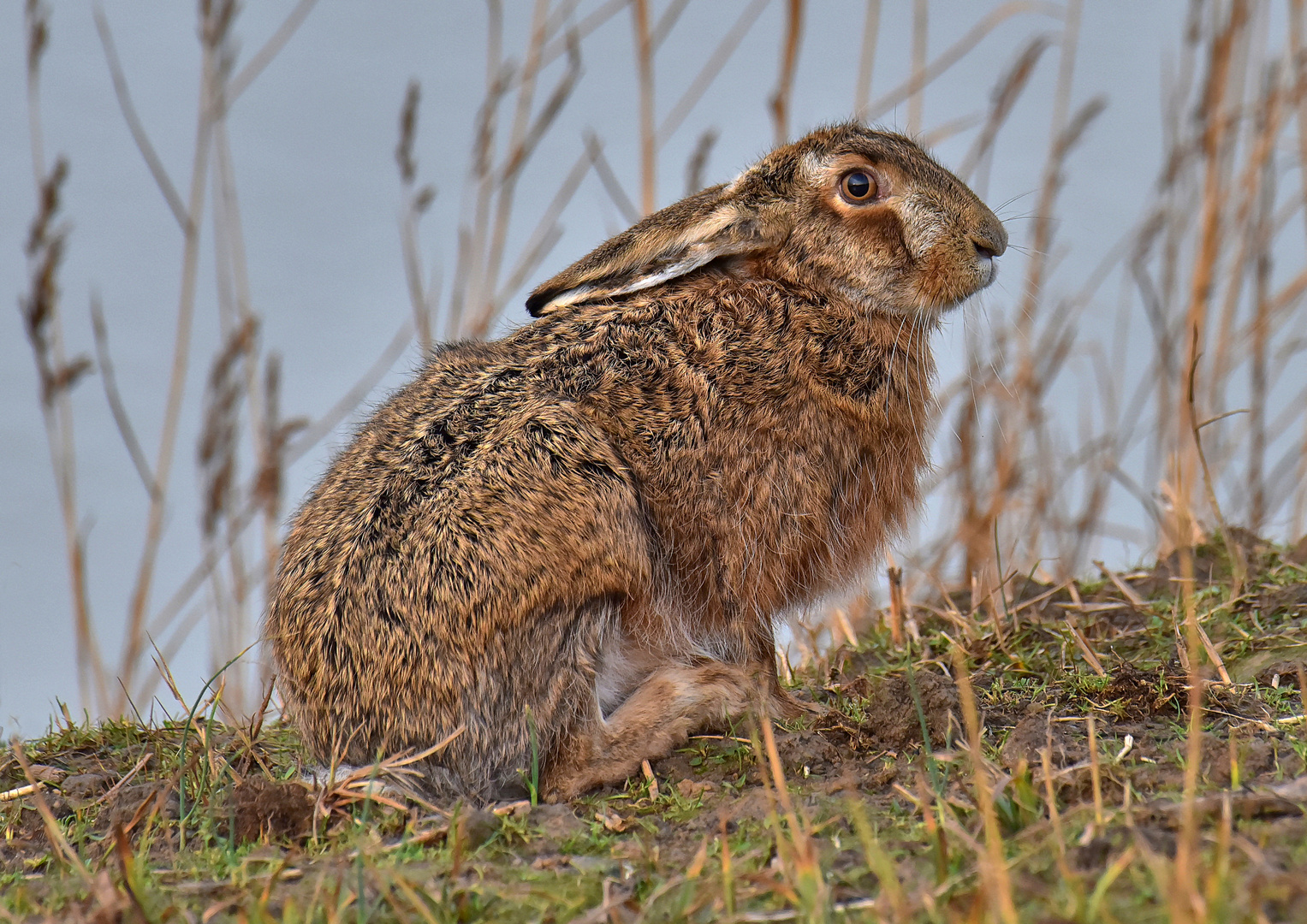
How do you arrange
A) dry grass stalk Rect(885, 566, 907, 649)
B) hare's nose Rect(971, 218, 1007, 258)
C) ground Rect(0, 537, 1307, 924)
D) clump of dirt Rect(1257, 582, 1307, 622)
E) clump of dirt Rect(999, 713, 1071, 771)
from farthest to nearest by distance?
dry grass stalk Rect(885, 566, 907, 649)
hare's nose Rect(971, 218, 1007, 258)
clump of dirt Rect(1257, 582, 1307, 622)
clump of dirt Rect(999, 713, 1071, 771)
ground Rect(0, 537, 1307, 924)

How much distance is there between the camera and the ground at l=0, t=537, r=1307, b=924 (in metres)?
2.20

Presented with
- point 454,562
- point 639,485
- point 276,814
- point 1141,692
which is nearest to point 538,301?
point 639,485

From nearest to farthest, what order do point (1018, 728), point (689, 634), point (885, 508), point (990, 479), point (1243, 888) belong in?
point (1243, 888), point (1018, 728), point (689, 634), point (885, 508), point (990, 479)

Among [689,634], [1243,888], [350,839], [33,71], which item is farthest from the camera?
[33,71]

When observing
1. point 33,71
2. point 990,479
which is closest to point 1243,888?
point 990,479

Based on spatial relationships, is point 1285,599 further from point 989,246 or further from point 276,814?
point 276,814

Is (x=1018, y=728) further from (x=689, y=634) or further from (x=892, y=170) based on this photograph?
(x=892, y=170)

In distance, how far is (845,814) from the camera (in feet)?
9.18

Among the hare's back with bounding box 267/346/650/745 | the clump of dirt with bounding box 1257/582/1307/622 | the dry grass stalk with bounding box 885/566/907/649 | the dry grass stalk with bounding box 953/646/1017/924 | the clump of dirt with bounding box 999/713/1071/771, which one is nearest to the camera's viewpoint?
the dry grass stalk with bounding box 953/646/1017/924

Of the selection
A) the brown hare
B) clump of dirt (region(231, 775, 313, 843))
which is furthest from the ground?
the brown hare

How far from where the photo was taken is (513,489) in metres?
3.40

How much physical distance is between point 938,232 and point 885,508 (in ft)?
3.06

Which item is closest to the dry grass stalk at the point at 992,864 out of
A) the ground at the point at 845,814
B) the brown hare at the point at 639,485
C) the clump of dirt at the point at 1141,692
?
the ground at the point at 845,814

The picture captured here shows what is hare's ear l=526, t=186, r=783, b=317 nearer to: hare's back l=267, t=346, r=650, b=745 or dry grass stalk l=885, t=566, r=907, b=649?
hare's back l=267, t=346, r=650, b=745
